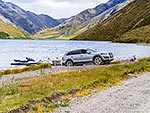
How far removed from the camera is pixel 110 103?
858 inches

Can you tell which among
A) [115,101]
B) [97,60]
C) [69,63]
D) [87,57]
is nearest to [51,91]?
[115,101]

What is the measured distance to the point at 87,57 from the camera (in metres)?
57.2

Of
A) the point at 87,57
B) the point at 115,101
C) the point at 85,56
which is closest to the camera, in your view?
the point at 115,101

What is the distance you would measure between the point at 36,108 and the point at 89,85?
1094 centimetres

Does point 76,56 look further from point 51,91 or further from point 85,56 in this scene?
point 51,91

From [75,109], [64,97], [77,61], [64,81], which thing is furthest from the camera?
[77,61]

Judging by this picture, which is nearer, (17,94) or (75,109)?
(75,109)

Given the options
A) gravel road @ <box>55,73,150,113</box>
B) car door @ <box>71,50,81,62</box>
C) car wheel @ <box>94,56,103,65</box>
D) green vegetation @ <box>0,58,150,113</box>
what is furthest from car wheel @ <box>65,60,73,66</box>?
gravel road @ <box>55,73,150,113</box>

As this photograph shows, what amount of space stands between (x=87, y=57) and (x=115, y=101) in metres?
34.9

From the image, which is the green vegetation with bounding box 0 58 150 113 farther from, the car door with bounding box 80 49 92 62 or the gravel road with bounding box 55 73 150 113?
the car door with bounding box 80 49 92 62

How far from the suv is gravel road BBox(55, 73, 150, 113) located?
2697 cm

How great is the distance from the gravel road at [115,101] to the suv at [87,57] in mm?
26970

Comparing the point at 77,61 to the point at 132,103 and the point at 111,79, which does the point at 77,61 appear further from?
the point at 132,103

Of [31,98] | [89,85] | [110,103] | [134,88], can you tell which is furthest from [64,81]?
[110,103]
